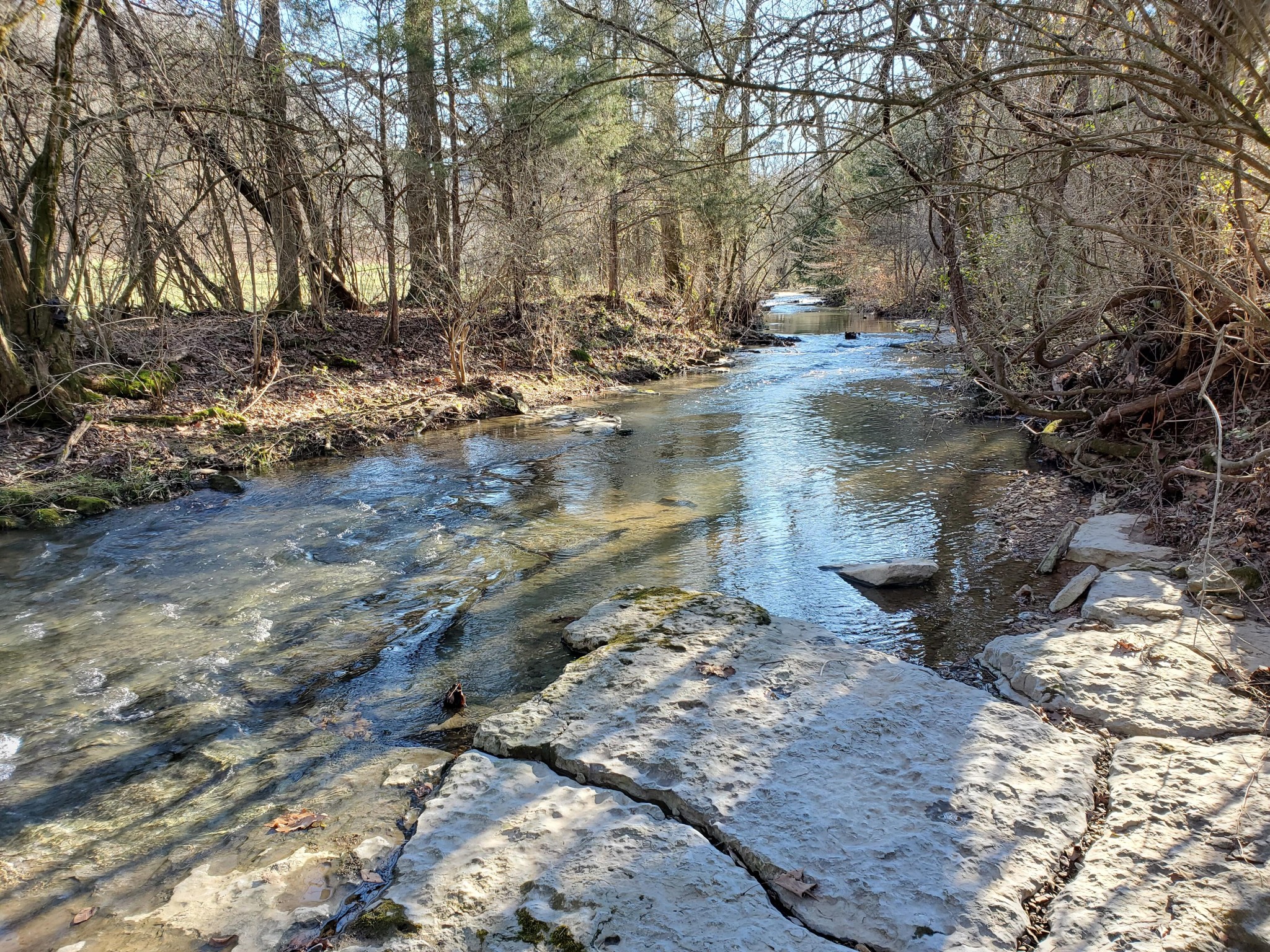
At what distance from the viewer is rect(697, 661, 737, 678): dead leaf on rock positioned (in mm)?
4285

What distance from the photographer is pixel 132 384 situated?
1073 cm

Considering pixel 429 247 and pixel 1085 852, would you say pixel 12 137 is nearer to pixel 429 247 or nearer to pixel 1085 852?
pixel 429 247

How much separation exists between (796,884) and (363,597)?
446 centimetres

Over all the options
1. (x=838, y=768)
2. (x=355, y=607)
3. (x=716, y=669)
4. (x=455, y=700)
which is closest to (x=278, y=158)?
(x=355, y=607)

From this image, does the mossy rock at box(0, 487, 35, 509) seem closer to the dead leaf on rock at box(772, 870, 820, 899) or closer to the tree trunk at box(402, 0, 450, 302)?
the tree trunk at box(402, 0, 450, 302)

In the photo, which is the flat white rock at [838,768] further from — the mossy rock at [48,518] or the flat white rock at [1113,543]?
the mossy rock at [48,518]

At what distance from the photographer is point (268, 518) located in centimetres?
811

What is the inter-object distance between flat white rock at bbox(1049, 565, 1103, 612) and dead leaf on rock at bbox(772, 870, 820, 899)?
3.65 metres

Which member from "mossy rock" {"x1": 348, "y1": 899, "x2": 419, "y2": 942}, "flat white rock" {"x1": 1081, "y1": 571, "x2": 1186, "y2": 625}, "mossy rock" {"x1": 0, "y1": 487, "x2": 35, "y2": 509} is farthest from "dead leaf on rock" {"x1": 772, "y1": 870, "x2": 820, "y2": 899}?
"mossy rock" {"x1": 0, "y1": 487, "x2": 35, "y2": 509}

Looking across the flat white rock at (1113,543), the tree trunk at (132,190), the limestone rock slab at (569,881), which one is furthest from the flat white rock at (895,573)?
the tree trunk at (132,190)

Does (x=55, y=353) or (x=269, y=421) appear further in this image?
(x=269, y=421)

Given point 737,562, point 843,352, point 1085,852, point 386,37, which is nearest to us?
point 1085,852

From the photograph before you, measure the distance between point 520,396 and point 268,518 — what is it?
23.3 ft

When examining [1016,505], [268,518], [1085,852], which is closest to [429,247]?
[268,518]
